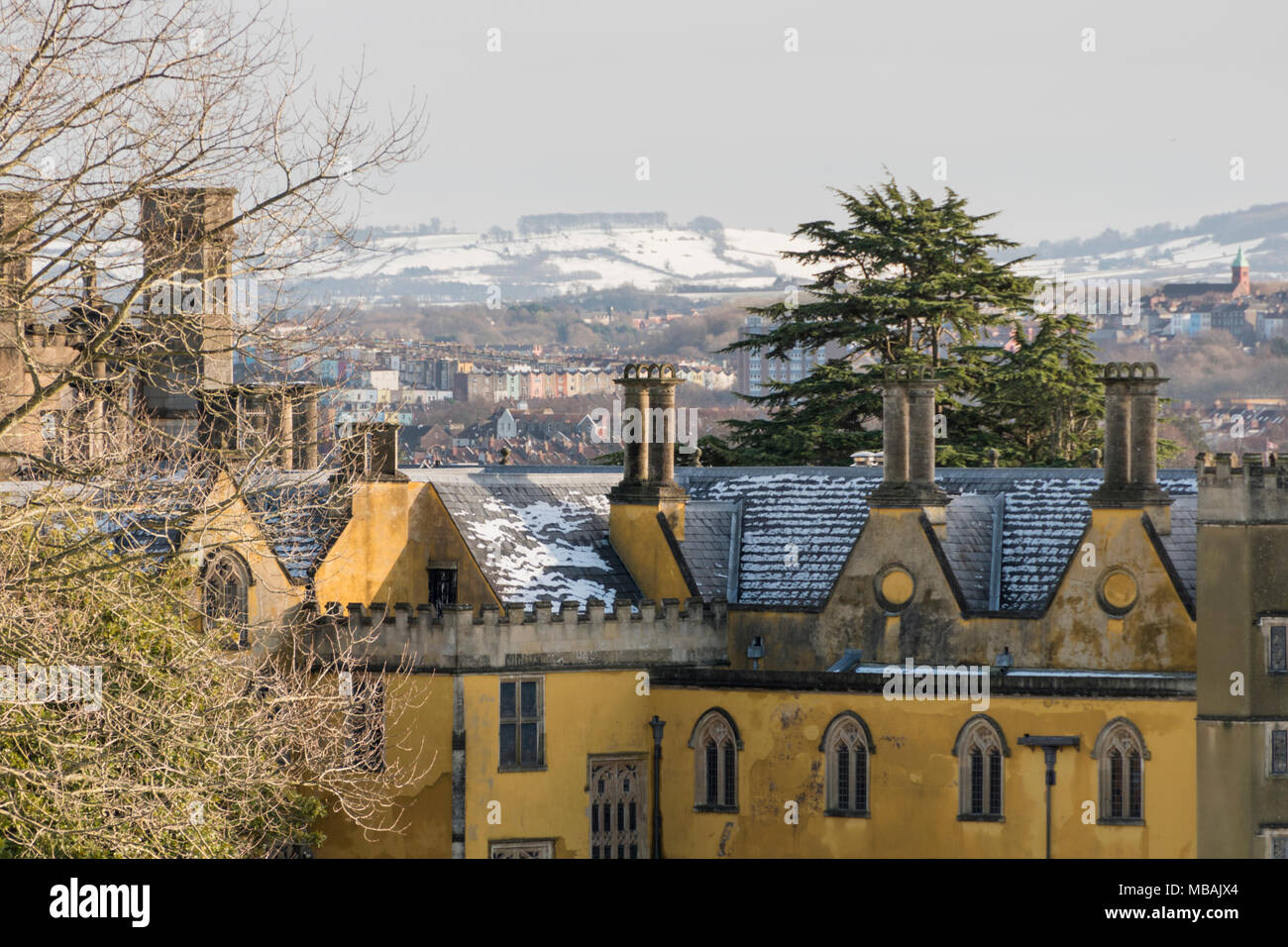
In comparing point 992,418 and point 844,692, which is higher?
point 992,418

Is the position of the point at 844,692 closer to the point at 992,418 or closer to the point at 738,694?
the point at 738,694

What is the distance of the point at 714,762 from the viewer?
145 feet

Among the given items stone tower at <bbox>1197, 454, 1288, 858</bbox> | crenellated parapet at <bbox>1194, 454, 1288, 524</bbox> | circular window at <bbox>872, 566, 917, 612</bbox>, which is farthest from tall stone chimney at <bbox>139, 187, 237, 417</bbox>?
stone tower at <bbox>1197, 454, 1288, 858</bbox>

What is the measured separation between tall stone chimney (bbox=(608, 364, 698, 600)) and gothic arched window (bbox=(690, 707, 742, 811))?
327cm

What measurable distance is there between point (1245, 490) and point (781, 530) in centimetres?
1002

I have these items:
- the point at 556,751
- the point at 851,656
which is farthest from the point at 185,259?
the point at 851,656

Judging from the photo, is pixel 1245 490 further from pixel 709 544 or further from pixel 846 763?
pixel 709 544

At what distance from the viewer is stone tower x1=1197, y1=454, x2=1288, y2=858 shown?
40250 mm

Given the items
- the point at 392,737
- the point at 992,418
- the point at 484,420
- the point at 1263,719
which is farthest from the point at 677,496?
the point at 484,420

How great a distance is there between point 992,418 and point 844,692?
2921 cm

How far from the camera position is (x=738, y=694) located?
4362 centimetres

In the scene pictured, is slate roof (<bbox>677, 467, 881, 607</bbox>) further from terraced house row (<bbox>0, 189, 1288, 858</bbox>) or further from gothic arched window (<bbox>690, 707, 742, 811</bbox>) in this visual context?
gothic arched window (<bbox>690, 707, 742, 811</bbox>)

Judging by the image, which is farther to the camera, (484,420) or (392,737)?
(484,420)

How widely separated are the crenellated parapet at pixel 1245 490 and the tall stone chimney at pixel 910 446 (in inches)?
216
